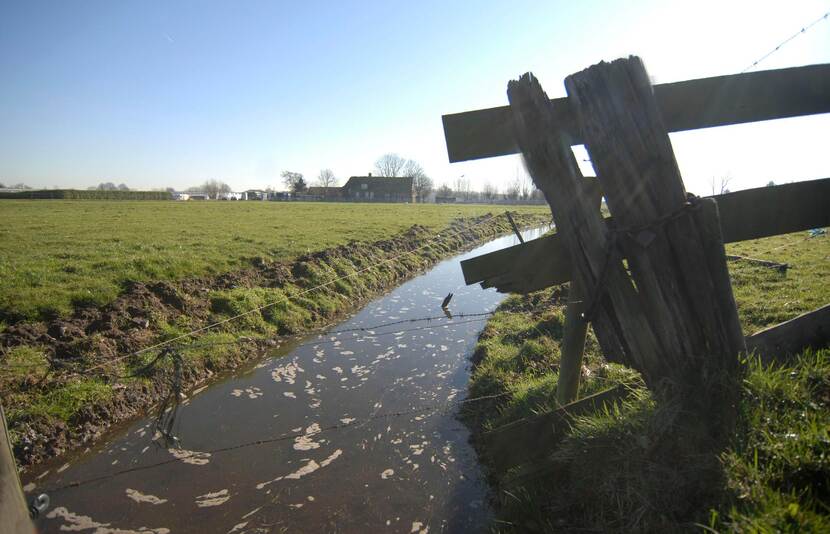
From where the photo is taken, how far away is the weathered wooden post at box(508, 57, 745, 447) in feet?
7.04

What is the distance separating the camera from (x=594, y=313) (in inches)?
95.9

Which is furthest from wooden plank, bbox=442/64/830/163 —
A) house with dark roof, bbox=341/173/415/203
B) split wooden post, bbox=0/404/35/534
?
house with dark roof, bbox=341/173/415/203

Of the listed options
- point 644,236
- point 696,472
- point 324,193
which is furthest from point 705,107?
point 324,193

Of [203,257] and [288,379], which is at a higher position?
[203,257]

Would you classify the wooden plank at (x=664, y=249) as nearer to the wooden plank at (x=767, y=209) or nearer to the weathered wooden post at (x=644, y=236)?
the weathered wooden post at (x=644, y=236)

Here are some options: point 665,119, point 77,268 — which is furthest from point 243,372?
point 665,119

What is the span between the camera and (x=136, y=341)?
7.53 metres

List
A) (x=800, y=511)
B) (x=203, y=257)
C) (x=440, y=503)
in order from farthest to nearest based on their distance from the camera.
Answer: (x=203, y=257), (x=440, y=503), (x=800, y=511)

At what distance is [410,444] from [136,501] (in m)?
3.05

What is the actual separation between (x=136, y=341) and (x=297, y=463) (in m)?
4.50

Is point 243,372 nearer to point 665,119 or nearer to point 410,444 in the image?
point 410,444

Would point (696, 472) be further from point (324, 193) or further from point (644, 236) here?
point (324, 193)

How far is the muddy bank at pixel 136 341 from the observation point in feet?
18.4

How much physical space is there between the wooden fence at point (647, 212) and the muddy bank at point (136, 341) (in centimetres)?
495
